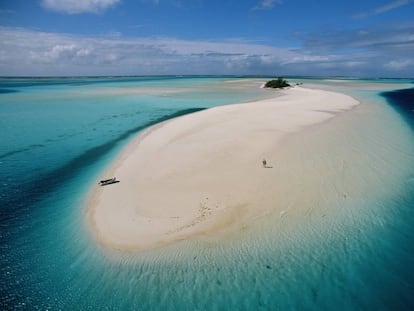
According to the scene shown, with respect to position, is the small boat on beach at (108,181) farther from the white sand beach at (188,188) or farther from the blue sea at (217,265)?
the blue sea at (217,265)

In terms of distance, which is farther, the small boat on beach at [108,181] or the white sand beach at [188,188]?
the small boat on beach at [108,181]

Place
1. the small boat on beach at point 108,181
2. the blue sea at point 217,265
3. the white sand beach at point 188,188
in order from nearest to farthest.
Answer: the blue sea at point 217,265
the white sand beach at point 188,188
the small boat on beach at point 108,181

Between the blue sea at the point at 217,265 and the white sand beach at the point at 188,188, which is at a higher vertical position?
the white sand beach at the point at 188,188

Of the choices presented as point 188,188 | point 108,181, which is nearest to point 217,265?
point 188,188

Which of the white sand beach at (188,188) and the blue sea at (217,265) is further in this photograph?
the white sand beach at (188,188)

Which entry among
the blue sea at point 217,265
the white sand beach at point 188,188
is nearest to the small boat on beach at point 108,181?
the white sand beach at point 188,188

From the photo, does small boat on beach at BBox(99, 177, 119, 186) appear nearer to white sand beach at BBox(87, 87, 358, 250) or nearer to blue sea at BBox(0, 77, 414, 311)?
white sand beach at BBox(87, 87, 358, 250)

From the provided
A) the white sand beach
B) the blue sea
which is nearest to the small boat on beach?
the white sand beach

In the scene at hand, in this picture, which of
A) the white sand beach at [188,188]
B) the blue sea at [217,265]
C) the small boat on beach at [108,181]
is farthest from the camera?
the small boat on beach at [108,181]

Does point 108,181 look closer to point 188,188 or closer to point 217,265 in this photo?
point 188,188

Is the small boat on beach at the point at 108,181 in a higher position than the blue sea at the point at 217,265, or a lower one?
higher
